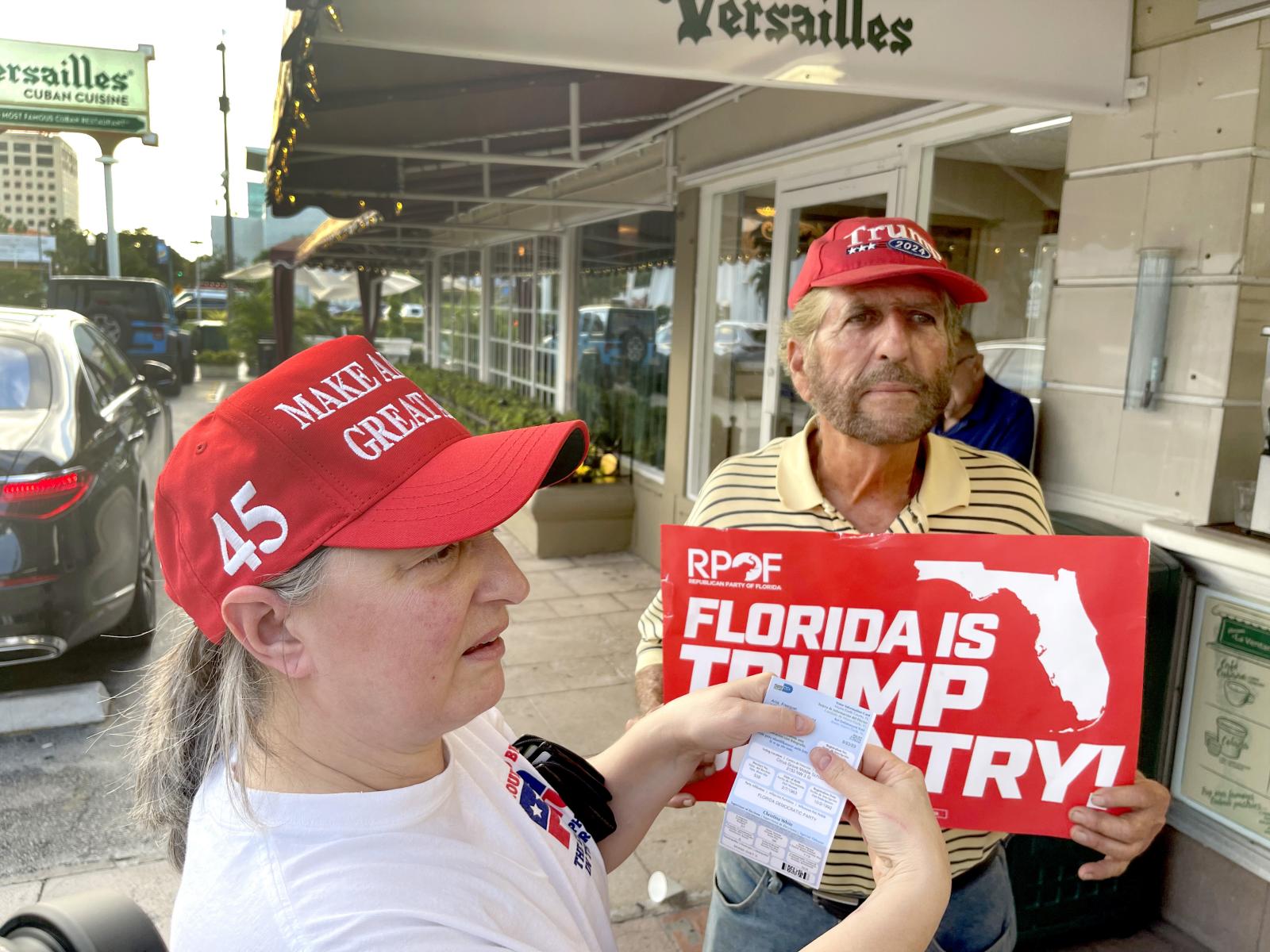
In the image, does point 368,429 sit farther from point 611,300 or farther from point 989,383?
point 611,300

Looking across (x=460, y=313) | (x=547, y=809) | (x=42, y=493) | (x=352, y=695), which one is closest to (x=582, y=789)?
(x=547, y=809)

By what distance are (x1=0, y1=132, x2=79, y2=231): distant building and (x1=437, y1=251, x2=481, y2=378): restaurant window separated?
9.82 meters

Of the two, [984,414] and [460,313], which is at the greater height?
[460,313]

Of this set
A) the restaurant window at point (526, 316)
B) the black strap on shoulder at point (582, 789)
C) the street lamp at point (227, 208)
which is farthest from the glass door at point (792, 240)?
the restaurant window at point (526, 316)

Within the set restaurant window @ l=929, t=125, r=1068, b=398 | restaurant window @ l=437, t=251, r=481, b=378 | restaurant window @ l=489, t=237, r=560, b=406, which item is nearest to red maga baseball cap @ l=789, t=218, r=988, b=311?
restaurant window @ l=929, t=125, r=1068, b=398

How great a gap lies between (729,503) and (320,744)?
2.93ft

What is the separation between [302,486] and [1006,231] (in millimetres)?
3601

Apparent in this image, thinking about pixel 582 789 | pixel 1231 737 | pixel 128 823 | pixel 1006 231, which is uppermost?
pixel 1006 231

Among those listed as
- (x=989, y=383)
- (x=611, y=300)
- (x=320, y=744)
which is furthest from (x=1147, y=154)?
(x=611, y=300)

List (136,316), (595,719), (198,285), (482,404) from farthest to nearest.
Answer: (482,404), (595,719), (198,285), (136,316)

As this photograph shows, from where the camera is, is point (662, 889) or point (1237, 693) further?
point (662, 889)

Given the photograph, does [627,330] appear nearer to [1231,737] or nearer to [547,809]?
[1231,737]

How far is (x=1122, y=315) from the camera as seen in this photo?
3021 mm

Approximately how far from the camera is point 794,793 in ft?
3.69
